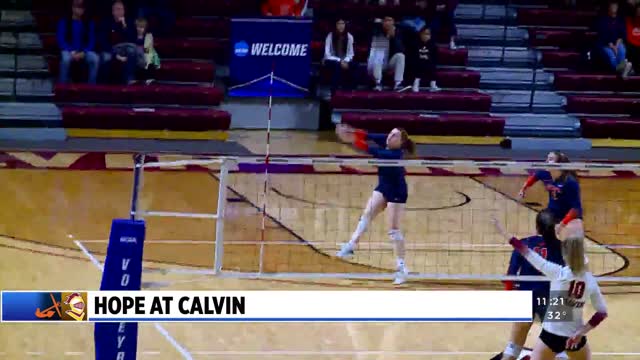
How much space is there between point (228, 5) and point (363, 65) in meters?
2.96

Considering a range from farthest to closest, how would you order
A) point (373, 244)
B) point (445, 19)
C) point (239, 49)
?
1. point (445, 19)
2. point (239, 49)
3. point (373, 244)

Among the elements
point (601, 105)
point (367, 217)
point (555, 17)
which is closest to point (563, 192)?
point (367, 217)

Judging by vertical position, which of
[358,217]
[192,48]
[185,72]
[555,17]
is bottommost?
[358,217]

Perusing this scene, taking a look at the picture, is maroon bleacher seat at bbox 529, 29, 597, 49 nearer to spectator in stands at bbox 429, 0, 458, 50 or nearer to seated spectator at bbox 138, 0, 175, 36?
spectator in stands at bbox 429, 0, 458, 50

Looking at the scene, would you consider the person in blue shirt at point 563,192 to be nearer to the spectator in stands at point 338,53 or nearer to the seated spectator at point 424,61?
the spectator in stands at point 338,53

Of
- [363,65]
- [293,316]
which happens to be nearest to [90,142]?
[363,65]

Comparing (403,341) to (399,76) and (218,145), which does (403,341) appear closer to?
(218,145)

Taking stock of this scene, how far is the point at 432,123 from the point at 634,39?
16.3 ft

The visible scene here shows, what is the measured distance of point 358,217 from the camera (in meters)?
16.1

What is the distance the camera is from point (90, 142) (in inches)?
805

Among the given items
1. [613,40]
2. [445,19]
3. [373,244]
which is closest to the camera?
[373,244]

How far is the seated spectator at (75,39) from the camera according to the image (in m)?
21.7

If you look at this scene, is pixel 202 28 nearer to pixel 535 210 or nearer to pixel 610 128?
pixel 610 128

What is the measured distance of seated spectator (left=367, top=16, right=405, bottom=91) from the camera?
74.6ft
